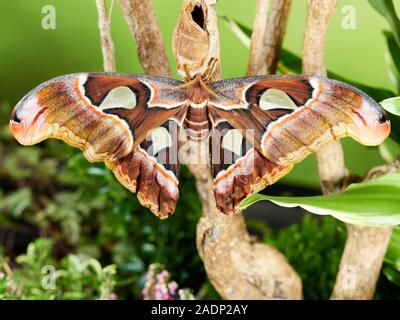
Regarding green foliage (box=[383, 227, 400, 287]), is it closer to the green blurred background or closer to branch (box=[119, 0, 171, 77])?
the green blurred background

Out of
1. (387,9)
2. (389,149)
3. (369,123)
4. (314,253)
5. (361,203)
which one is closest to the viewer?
(369,123)

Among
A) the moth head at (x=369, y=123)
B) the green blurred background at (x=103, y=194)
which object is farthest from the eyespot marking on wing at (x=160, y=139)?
the green blurred background at (x=103, y=194)

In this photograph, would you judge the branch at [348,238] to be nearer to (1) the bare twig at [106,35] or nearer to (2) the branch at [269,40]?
(2) the branch at [269,40]

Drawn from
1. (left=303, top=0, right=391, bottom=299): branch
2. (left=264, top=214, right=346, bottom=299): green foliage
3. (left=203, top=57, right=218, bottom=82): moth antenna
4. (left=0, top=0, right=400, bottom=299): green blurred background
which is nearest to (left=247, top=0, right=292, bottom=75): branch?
(left=303, top=0, right=391, bottom=299): branch

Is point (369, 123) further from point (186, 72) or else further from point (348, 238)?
point (348, 238)

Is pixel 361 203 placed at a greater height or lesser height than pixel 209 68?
lesser

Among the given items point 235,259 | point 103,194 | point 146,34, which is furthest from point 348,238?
point 103,194
